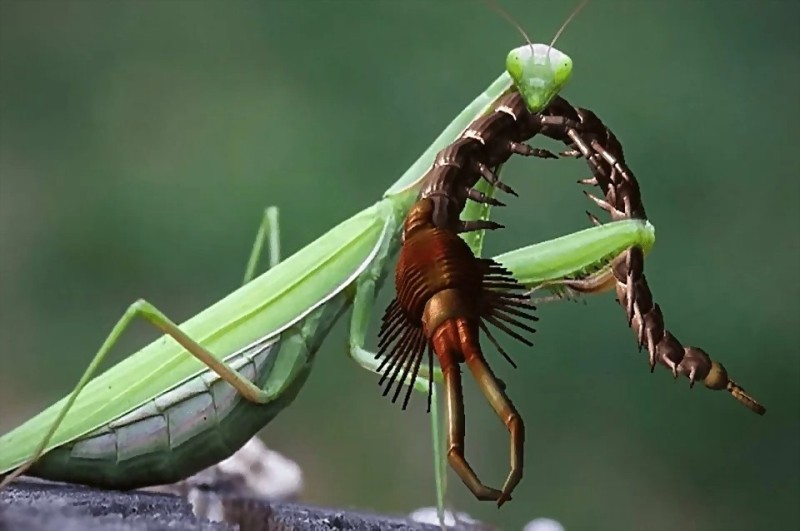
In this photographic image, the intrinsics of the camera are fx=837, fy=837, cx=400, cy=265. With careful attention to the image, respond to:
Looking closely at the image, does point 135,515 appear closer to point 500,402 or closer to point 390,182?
point 500,402

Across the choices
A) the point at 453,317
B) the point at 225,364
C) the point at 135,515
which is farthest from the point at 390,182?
the point at 453,317

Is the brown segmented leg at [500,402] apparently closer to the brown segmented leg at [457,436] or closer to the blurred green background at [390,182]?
the brown segmented leg at [457,436]

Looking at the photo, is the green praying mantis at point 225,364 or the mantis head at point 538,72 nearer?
the mantis head at point 538,72

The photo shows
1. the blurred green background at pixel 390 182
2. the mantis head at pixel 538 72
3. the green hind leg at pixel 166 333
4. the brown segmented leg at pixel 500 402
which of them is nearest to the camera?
the brown segmented leg at pixel 500 402

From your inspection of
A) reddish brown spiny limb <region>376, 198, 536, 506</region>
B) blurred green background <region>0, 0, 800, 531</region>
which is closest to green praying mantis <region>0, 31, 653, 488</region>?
reddish brown spiny limb <region>376, 198, 536, 506</region>

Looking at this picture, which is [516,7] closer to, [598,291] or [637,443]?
[637,443]

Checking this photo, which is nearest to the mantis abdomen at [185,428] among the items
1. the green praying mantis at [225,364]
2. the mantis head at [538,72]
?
the green praying mantis at [225,364]

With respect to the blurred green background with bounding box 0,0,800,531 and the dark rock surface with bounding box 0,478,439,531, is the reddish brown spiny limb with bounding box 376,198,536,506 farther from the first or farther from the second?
the blurred green background with bounding box 0,0,800,531
